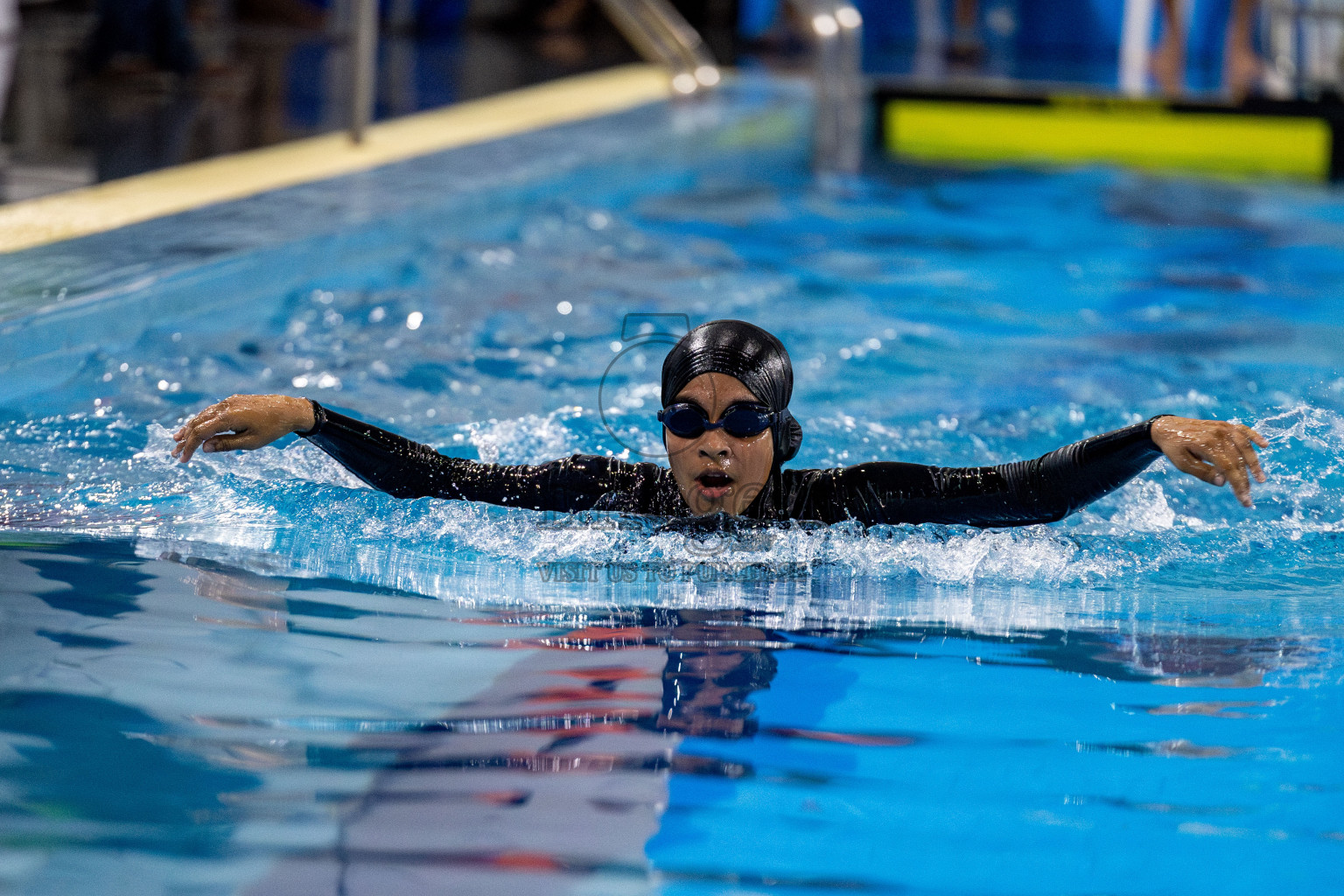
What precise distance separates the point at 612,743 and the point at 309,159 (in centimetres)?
532

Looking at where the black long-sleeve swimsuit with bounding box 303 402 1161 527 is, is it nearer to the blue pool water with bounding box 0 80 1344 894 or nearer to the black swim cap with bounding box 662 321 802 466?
the blue pool water with bounding box 0 80 1344 894

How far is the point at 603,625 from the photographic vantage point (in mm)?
2752

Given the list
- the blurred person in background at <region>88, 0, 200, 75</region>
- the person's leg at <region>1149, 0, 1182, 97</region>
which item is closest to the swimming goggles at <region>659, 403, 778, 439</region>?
the blurred person in background at <region>88, 0, 200, 75</region>

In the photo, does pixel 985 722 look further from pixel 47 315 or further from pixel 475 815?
pixel 47 315

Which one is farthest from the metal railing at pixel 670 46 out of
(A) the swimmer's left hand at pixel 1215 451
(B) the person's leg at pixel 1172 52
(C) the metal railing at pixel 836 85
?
(A) the swimmer's left hand at pixel 1215 451

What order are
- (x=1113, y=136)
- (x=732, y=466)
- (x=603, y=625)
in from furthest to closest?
(x=1113, y=136) → (x=732, y=466) → (x=603, y=625)

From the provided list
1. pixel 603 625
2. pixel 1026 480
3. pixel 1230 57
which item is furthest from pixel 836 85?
pixel 603 625

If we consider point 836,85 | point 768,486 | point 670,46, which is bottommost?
point 768,486

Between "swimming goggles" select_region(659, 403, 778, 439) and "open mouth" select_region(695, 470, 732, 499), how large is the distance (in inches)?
4.2

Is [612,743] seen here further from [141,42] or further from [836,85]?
[141,42]

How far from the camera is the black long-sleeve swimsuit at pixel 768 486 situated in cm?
312

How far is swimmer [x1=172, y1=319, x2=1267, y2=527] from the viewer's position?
9.57ft

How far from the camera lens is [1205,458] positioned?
8.56 ft

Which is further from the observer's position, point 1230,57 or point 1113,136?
point 1230,57
